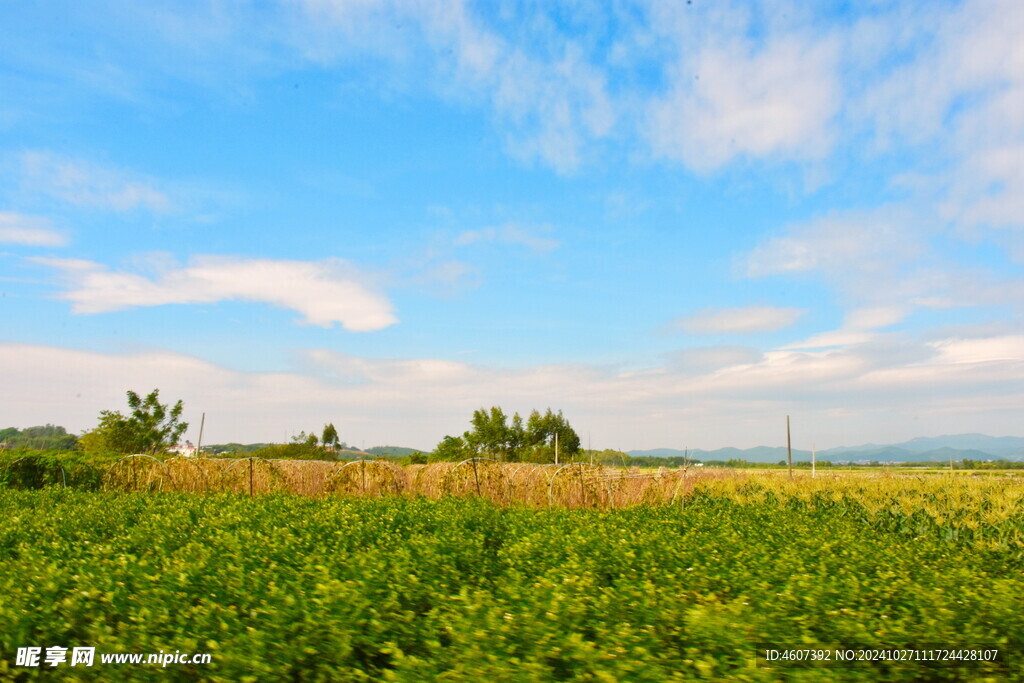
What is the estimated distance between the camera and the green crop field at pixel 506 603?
3557 mm

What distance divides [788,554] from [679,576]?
119 cm

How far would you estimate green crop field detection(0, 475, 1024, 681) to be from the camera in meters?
3.56

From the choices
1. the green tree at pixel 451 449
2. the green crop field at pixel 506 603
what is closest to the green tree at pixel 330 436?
the green tree at pixel 451 449

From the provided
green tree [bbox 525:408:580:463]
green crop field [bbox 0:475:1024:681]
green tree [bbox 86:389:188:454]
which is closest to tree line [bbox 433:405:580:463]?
green tree [bbox 525:408:580:463]

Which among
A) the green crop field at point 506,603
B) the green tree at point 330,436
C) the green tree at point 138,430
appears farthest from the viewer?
the green tree at point 330,436

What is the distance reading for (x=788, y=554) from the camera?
19.0 ft

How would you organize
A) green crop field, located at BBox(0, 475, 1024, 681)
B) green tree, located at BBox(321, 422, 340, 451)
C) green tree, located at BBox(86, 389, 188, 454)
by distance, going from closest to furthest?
green crop field, located at BBox(0, 475, 1024, 681), green tree, located at BBox(86, 389, 188, 454), green tree, located at BBox(321, 422, 340, 451)

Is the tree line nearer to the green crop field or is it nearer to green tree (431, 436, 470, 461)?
green tree (431, 436, 470, 461)

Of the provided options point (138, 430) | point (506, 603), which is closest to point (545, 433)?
point (138, 430)

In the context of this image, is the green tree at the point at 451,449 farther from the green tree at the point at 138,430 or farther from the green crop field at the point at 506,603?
the green crop field at the point at 506,603

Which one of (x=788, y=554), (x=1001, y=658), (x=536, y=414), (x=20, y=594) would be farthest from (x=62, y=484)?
(x=536, y=414)

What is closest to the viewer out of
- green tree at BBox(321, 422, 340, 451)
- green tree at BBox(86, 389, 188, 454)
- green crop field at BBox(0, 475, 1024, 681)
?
green crop field at BBox(0, 475, 1024, 681)

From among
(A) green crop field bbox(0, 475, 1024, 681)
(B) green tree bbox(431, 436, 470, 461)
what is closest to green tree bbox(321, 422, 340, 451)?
(B) green tree bbox(431, 436, 470, 461)

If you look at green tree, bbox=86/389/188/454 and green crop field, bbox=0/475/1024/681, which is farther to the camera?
green tree, bbox=86/389/188/454
